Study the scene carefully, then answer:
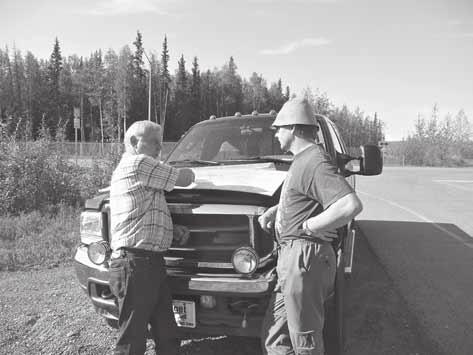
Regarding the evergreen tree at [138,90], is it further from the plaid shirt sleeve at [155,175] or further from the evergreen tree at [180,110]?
the plaid shirt sleeve at [155,175]

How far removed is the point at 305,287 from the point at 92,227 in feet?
6.21

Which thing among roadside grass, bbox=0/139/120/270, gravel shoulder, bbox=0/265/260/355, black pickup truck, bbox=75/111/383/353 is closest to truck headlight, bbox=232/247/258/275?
black pickup truck, bbox=75/111/383/353

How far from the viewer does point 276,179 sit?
3066 millimetres

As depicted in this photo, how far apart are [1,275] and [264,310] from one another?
4360mm

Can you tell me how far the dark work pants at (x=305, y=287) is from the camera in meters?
2.11

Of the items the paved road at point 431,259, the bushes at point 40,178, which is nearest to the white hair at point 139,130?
the paved road at point 431,259

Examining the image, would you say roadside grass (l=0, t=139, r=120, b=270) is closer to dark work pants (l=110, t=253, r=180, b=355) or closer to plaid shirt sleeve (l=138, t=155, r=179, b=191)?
dark work pants (l=110, t=253, r=180, b=355)

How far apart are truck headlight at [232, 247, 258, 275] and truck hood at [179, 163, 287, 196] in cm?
41

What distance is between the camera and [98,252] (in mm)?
2945

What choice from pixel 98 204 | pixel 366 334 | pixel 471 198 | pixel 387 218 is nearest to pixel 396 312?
pixel 366 334

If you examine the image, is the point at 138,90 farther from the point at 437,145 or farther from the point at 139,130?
the point at 139,130

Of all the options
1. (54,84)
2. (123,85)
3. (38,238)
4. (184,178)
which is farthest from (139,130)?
(54,84)

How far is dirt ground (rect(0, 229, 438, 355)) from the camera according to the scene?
11.0ft

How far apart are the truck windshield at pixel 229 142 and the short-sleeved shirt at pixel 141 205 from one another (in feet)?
4.40
